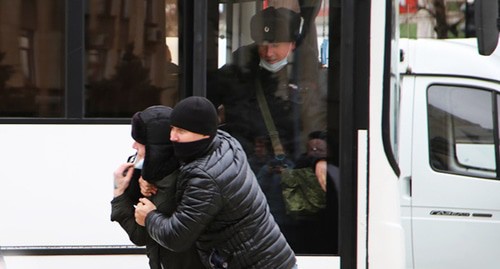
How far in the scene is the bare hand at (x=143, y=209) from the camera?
520cm

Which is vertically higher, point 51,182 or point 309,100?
point 309,100

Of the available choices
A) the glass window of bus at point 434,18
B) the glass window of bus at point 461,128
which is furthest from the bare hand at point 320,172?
the glass window of bus at point 434,18

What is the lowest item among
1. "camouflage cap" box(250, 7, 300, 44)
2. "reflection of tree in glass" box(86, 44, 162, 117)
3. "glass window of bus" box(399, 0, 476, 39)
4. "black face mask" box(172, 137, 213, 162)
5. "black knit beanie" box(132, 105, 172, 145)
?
"black face mask" box(172, 137, 213, 162)

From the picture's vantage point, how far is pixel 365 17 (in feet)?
20.3

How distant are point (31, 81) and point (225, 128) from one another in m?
0.98

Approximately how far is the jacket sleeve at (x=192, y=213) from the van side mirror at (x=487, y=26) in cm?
187

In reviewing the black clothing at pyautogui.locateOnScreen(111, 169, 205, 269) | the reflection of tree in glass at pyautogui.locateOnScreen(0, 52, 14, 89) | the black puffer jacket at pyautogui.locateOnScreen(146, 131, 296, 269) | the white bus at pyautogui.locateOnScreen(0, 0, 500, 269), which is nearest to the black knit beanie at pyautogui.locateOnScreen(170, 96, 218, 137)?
the black puffer jacket at pyautogui.locateOnScreen(146, 131, 296, 269)

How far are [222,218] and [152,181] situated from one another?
380 millimetres

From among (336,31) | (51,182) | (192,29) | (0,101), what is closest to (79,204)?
(51,182)

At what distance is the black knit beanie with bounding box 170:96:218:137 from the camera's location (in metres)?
5.01

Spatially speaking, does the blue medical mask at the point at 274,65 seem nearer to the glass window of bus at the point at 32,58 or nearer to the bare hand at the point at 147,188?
the glass window of bus at the point at 32,58

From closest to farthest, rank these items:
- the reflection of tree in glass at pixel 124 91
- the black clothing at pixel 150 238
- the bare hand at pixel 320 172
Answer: the black clothing at pixel 150 238, the reflection of tree in glass at pixel 124 91, the bare hand at pixel 320 172

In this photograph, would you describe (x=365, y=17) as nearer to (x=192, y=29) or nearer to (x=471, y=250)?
(x=192, y=29)

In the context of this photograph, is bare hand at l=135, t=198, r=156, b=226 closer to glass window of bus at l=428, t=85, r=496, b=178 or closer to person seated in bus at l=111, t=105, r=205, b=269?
person seated in bus at l=111, t=105, r=205, b=269
